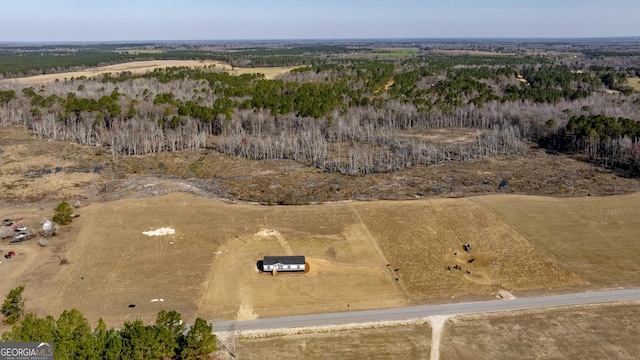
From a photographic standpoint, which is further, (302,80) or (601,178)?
(302,80)

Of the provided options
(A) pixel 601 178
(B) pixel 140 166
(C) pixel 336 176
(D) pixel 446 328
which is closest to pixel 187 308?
(D) pixel 446 328

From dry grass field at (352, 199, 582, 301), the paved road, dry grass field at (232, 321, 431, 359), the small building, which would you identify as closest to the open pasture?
dry grass field at (352, 199, 582, 301)

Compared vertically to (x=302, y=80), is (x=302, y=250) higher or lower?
lower

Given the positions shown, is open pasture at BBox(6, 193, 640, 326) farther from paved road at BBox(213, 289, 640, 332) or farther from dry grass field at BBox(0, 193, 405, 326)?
paved road at BBox(213, 289, 640, 332)

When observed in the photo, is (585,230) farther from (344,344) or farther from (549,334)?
(344,344)

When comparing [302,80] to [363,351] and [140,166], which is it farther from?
[363,351]

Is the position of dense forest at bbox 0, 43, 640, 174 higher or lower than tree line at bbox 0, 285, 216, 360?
higher

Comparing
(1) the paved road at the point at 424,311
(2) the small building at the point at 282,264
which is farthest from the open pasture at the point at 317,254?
(1) the paved road at the point at 424,311
